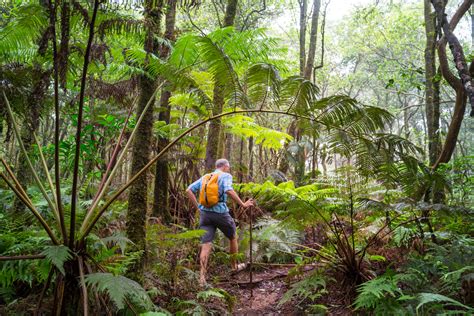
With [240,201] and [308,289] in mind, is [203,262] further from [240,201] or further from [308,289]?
[308,289]

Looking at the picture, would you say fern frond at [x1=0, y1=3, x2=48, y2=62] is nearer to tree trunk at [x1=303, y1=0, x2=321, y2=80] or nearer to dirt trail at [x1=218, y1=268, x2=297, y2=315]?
dirt trail at [x1=218, y1=268, x2=297, y2=315]

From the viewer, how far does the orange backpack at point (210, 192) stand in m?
4.59

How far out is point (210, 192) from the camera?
181 inches

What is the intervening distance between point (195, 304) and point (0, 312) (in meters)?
1.50

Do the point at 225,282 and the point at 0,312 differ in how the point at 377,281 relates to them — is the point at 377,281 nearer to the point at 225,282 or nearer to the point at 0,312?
the point at 225,282

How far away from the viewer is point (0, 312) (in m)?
2.45

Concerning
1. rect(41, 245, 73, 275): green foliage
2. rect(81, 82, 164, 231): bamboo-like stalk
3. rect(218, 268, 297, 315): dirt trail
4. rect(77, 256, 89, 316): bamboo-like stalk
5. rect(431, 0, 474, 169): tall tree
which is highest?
rect(431, 0, 474, 169): tall tree

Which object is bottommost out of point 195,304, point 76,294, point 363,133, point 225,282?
point 225,282

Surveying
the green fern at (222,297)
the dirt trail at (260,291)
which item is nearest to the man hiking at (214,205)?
the dirt trail at (260,291)

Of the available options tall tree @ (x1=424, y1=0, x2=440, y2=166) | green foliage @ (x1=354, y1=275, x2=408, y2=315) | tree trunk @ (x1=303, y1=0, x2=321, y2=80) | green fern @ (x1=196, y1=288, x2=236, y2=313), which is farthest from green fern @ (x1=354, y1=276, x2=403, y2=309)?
tree trunk @ (x1=303, y1=0, x2=321, y2=80)

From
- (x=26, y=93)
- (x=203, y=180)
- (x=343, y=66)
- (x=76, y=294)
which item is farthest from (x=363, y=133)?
(x=343, y=66)

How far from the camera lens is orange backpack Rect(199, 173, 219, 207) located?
15.1ft

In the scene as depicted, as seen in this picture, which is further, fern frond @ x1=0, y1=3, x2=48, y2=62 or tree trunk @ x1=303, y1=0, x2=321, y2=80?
tree trunk @ x1=303, y1=0, x2=321, y2=80

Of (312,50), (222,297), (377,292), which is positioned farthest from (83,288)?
(312,50)
